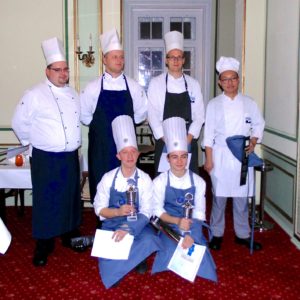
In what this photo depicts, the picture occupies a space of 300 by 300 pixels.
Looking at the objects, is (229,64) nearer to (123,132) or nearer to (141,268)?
(123,132)

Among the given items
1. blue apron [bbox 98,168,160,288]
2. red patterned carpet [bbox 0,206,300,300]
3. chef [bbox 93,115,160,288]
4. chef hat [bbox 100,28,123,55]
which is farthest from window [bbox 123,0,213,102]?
blue apron [bbox 98,168,160,288]

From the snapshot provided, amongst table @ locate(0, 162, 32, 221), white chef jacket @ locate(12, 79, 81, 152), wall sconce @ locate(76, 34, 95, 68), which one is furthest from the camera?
wall sconce @ locate(76, 34, 95, 68)

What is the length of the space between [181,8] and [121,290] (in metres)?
5.45

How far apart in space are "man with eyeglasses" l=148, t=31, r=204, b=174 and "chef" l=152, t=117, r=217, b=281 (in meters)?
0.40

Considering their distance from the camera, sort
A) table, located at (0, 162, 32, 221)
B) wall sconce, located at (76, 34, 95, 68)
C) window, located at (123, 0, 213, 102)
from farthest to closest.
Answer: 1. window, located at (123, 0, 213, 102)
2. wall sconce, located at (76, 34, 95, 68)
3. table, located at (0, 162, 32, 221)

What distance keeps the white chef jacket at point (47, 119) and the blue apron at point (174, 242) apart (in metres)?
0.76

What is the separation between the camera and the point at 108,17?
14.0 feet

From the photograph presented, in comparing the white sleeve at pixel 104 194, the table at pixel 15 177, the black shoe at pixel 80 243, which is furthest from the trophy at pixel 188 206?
the table at pixel 15 177

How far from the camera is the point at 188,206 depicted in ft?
8.96

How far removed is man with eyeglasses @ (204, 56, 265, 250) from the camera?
3.29 metres

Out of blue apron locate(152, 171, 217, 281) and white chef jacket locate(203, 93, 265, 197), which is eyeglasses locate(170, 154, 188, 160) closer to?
blue apron locate(152, 171, 217, 281)

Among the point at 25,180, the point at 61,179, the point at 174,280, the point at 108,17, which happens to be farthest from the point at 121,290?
the point at 108,17

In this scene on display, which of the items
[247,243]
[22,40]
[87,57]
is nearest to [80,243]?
[247,243]

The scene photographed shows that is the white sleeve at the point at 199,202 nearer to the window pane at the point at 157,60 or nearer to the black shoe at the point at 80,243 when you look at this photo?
the black shoe at the point at 80,243
